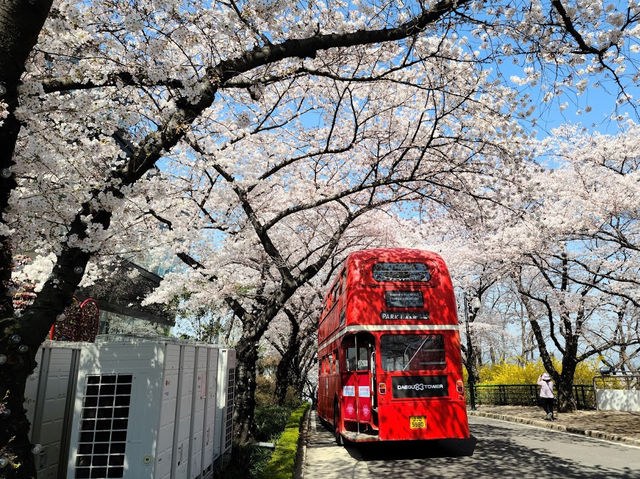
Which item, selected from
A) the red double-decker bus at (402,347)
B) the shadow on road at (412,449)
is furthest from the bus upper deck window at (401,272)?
the shadow on road at (412,449)

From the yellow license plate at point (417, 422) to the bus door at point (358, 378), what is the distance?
997mm

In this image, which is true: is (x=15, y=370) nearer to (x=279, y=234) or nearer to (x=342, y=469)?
(x=342, y=469)

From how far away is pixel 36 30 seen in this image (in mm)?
4242

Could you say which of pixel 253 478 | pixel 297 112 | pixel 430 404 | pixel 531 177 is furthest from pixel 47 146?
pixel 531 177

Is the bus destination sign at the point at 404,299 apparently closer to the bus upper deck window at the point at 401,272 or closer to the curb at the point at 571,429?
the bus upper deck window at the point at 401,272

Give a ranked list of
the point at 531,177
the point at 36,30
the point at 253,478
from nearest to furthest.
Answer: the point at 36,30
the point at 253,478
the point at 531,177

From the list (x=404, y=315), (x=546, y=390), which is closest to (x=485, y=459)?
(x=404, y=315)

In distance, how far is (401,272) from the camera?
10.5m

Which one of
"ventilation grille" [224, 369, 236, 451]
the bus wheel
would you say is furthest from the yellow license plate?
"ventilation grille" [224, 369, 236, 451]

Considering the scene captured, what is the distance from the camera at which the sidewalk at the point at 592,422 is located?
12.7 metres

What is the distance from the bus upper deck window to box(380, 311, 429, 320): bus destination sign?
0.75 meters

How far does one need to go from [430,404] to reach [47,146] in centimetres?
869

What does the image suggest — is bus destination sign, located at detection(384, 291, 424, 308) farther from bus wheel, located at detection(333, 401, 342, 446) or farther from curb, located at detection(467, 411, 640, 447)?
curb, located at detection(467, 411, 640, 447)

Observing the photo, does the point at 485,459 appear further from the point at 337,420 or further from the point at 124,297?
the point at 124,297
